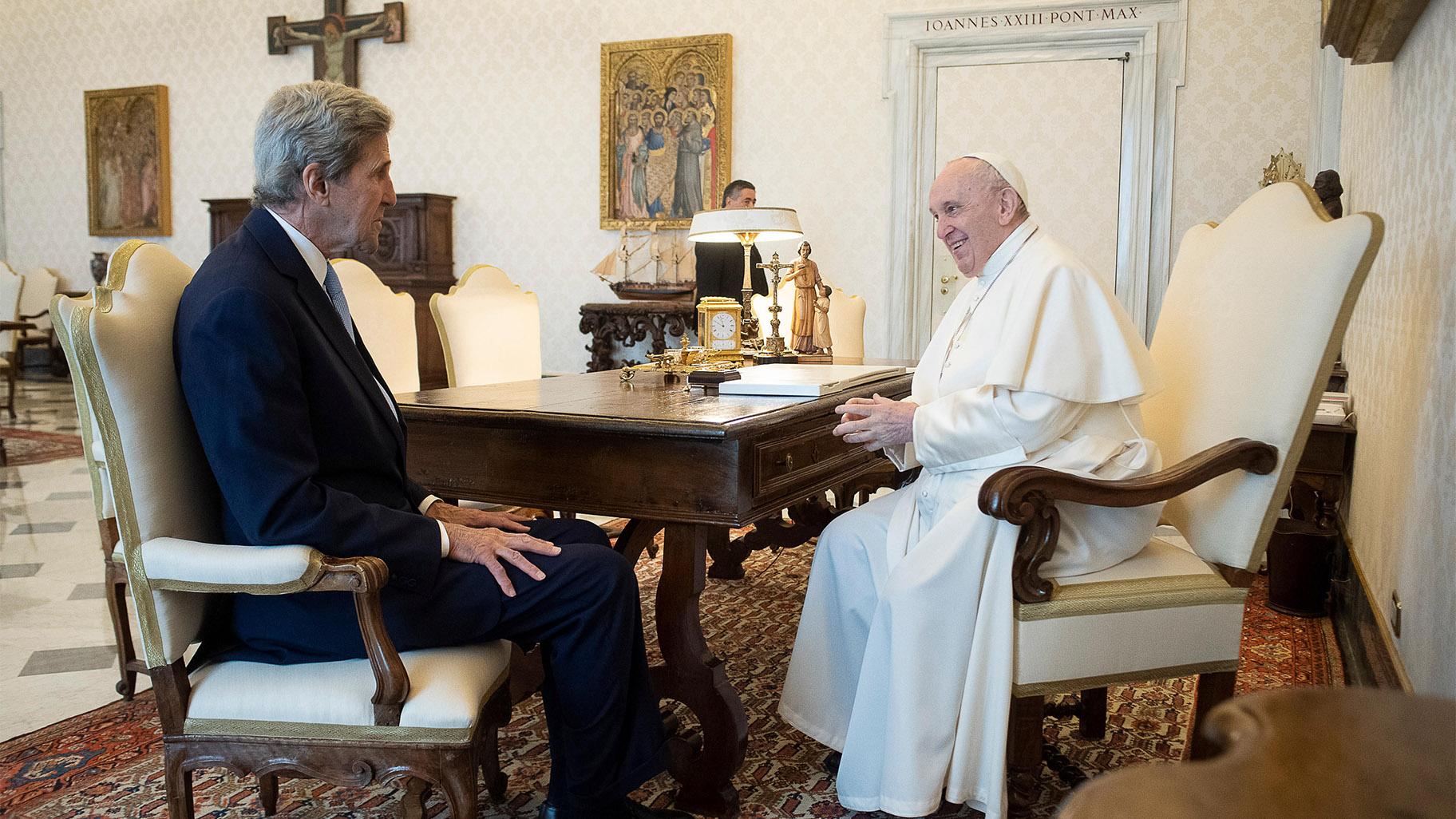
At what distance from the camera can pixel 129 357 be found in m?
1.79

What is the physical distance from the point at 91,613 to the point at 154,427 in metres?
2.71

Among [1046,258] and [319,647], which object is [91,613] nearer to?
[319,647]

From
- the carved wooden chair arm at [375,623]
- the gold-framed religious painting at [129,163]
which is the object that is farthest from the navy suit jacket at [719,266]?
the gold-framed religious painting at [129,163]

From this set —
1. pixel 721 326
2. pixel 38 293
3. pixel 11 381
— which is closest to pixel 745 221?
pixel 721 326

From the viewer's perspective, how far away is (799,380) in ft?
9.24

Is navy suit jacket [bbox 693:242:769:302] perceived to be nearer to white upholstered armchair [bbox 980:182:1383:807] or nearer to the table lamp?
the table lamp

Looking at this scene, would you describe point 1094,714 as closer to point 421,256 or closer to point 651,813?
point 651,813

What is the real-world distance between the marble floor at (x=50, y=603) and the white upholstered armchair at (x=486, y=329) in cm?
152

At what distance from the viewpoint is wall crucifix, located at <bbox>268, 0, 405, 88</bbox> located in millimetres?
9883

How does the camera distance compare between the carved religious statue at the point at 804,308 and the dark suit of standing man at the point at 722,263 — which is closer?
the carved religious statue at the point at 804,308

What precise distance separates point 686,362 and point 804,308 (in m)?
0.72

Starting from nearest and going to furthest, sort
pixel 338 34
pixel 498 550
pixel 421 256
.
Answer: pixel 498 550 < pixel 421 256 < pixel 338 34

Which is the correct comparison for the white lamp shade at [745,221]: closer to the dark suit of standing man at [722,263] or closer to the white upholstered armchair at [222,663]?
the dark suit of standing man at [722,263]

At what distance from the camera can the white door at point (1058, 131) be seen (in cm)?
778
